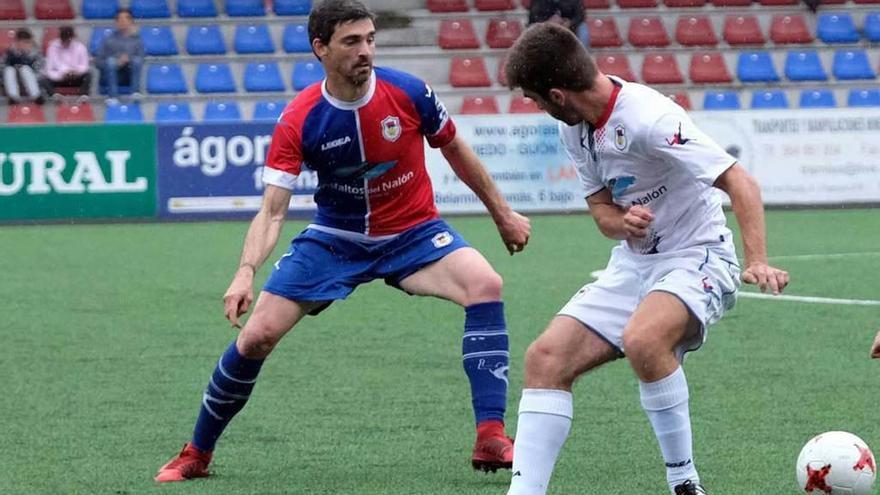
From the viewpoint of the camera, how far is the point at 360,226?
5969 millimetres

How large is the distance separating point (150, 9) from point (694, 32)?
24.6 ft

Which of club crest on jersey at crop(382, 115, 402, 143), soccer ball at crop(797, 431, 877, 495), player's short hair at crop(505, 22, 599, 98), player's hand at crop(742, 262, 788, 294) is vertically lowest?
soccer ball at crop(797, 431, 877, 495)

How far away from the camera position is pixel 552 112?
4773mm

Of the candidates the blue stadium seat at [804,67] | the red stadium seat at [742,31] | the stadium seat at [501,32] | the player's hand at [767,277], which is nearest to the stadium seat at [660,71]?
the red stadium seat at [742,31]

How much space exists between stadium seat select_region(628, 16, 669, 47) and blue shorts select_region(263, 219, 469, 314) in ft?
56.2

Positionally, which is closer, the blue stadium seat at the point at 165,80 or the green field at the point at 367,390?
the green field at the point at 367,390

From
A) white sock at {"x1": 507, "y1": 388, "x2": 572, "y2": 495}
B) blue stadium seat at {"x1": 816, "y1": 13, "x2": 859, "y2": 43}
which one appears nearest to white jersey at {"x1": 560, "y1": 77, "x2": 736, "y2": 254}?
white sock at {"x1": 507, "y1": 388, "x2": 572, "y2": 495}

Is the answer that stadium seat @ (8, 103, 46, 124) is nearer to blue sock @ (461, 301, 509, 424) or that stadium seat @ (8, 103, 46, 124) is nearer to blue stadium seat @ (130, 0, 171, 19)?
blue stadium seat @ (130, 0, 171, 19)

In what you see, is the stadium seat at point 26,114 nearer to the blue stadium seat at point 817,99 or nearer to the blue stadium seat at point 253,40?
the blue stadium seat at point 253,40

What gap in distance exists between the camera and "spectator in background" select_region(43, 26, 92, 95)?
20.3 m

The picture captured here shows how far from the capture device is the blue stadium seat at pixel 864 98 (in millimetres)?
21281

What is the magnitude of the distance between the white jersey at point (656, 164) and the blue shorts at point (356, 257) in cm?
102

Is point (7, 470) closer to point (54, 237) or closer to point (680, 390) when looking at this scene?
point (680, 390)

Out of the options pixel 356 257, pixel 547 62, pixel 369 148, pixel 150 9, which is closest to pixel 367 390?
pixel 356 257
